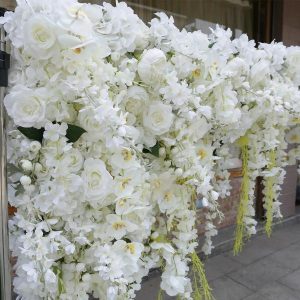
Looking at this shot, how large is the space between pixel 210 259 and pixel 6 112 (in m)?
3.18

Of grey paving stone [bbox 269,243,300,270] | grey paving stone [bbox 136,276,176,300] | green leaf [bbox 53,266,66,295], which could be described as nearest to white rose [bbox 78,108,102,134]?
green leaf [bbox 53,266,66,295]

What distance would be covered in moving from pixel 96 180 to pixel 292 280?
3.00 m

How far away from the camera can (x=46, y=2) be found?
84 centimetres

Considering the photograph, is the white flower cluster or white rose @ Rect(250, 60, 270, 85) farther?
white rose @ Rect(250, 60, 270, 85)

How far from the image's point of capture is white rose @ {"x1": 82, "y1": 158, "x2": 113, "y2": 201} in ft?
2.89

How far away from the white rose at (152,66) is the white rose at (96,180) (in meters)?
0.27

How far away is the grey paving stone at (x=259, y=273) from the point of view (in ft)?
10.5

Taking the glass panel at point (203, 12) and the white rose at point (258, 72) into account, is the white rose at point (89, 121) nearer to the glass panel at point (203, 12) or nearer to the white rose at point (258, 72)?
the white rose at point (258, 72)

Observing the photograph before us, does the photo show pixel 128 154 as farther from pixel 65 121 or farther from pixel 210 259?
pixel 210 259

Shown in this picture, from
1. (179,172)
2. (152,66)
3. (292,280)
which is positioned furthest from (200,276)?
(292,280)

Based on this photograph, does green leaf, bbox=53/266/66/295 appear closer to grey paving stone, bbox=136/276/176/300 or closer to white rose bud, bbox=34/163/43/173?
white rose bud, bbox=34/163/43/173

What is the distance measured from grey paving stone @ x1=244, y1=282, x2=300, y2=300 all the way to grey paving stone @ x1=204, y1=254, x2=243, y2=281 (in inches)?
16.3

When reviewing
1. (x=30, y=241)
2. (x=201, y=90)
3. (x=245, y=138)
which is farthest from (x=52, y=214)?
(x=245, y=138)

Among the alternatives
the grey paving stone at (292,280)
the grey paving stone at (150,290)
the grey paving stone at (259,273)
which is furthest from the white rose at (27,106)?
the grey paving stone at (292,280)
